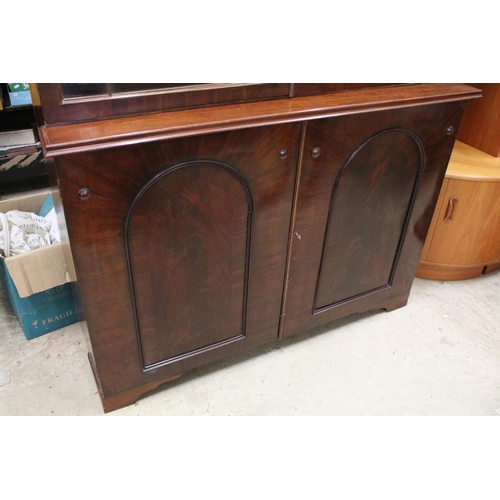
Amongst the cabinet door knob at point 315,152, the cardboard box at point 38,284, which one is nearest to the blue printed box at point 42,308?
the cardboard box at point 38,284

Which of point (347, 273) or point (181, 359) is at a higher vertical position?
point (347, 273)

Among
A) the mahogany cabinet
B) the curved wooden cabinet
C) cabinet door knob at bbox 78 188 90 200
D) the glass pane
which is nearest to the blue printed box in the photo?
the mahogany cabinet

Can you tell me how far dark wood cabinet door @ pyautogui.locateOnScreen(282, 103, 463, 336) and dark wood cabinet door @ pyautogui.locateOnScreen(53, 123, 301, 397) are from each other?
7 cm

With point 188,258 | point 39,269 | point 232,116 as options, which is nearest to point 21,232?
point 39,269

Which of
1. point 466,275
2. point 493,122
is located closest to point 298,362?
point 466,275

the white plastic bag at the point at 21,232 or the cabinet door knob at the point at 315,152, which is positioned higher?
the cabinet door knob at the point at 315,152

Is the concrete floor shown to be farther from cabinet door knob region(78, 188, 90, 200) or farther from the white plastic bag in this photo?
cabinet door knob region(78, 188, 90, 200)

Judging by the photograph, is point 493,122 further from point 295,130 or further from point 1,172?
point 1,172

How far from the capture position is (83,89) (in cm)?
100

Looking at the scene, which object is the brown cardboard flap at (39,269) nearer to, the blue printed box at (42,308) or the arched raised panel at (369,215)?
the blue printed box at (42,308)

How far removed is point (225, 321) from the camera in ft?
4.85

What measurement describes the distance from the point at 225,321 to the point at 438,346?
809mm

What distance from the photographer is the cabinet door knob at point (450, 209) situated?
1812mm

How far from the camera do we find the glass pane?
99 cm
